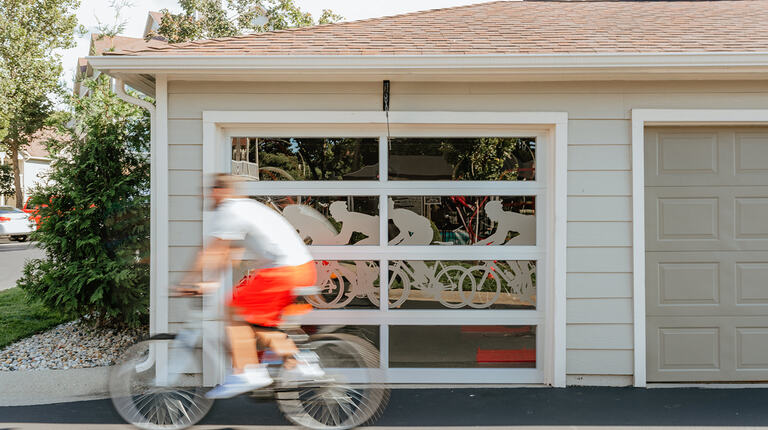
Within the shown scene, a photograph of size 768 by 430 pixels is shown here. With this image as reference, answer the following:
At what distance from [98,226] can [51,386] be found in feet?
6.63

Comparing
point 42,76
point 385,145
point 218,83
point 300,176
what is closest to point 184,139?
point 218,83

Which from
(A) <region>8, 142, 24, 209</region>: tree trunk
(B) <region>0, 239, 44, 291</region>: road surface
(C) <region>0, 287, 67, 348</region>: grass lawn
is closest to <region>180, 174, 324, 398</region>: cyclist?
(C) <region>0, 287, 67, 348</region>: grass lawn

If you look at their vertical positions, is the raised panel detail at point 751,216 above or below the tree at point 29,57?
below

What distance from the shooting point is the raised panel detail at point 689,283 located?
17.8 ft

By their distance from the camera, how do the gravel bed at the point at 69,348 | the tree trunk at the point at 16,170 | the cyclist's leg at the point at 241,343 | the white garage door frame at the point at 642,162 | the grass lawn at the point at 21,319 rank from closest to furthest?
the cyclist's leg at the point at 241,343 → the white garage door frame at the point at 642,162 → the gravel bed at the point at 69,348 → the grass lawn at the point at 21,319 → the tree trunk at the point at 16,170

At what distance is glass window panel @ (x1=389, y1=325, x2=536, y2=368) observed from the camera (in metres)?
5.64

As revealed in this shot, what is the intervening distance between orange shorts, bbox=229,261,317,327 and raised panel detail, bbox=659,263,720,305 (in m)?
3.29

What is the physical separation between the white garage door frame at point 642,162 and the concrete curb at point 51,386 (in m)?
4.29

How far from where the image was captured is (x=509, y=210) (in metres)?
5.62

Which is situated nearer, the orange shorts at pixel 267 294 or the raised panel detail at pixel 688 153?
the orange shorts at pixel 267 294

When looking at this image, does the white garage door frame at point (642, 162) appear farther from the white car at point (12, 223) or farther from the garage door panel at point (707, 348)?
the white car at point (12, 223)

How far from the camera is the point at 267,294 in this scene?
153 inches

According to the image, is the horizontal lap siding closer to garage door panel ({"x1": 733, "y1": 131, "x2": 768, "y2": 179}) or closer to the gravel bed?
garage door panel ({"x1": 733, "y1": 131, "x2": 768, "y2": 179})


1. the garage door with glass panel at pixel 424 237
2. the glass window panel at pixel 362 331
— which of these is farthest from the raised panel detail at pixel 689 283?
the glass window panel at pixel 362 331
